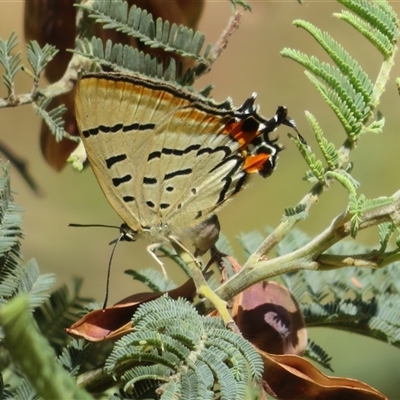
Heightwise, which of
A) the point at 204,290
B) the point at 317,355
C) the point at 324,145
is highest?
the point at 324,145

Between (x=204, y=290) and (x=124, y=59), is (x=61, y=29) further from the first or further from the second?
(x=204, y=290)

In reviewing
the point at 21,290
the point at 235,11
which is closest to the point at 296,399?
the point at 21,290

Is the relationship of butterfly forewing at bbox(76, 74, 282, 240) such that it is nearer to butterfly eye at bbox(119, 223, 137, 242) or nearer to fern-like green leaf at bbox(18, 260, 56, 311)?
butterfly eye at bbox(119, 223, 137, 242)

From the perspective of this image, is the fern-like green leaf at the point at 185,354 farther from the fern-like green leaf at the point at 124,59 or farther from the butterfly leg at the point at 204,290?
the fern-like green leaf at the point at 124,59

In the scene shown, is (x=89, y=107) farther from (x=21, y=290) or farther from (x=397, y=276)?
(x=397, y=276)

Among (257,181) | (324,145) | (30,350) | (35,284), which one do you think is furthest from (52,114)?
(257,181)

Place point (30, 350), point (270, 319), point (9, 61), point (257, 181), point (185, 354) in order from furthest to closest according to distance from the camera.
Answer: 1. point (257, 181)
2. point (9, 61)
3. point (270, 319)
4. point (185, 354)
5. point (30, 350)

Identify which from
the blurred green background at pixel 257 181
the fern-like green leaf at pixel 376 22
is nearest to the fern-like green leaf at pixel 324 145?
the fern-like green leaf at pixel 376 22
